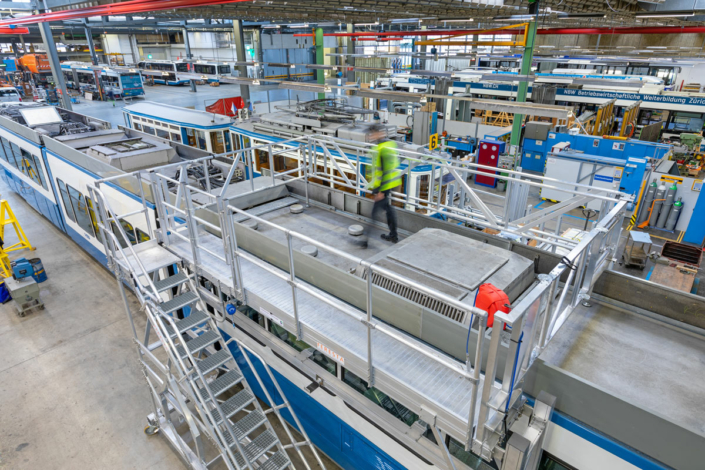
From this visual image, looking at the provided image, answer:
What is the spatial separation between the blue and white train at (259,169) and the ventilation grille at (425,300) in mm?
1083

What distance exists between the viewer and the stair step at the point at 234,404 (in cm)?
536

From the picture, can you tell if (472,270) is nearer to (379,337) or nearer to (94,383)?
(379,337)

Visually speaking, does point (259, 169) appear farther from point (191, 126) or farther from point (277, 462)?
point (277, 462)

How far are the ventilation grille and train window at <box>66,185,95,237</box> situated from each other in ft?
28.4

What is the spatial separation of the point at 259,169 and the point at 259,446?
919 cm

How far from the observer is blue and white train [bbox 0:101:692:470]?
3518 millimetres

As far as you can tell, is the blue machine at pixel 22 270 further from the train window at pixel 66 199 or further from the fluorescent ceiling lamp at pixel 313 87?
the fluorescent ceiling lamp at pixel 313 87

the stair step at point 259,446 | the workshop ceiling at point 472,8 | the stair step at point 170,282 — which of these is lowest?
the stair step at point 259,446

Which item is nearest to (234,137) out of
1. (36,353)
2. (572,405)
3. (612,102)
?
(36,353)

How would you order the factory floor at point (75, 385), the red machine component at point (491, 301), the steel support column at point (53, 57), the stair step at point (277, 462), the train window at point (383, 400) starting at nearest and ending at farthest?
1. the red machine component at point (491, 301)
2. the train window at point (383, 400)
3. the stair step at point (277, 462)
4. the factory floor at point (75, 385)
5. the steel support column at point (53, 57)

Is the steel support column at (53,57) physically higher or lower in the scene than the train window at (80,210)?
higher

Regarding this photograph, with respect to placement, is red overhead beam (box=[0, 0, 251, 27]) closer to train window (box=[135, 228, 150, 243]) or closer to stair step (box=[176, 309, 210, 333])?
train window (box=[135, 228, 150, 243])

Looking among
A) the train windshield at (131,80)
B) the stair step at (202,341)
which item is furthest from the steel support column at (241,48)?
the stair step at (202,341)

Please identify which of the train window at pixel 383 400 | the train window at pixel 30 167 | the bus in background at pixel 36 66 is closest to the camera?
the train window at pixel 383 400
